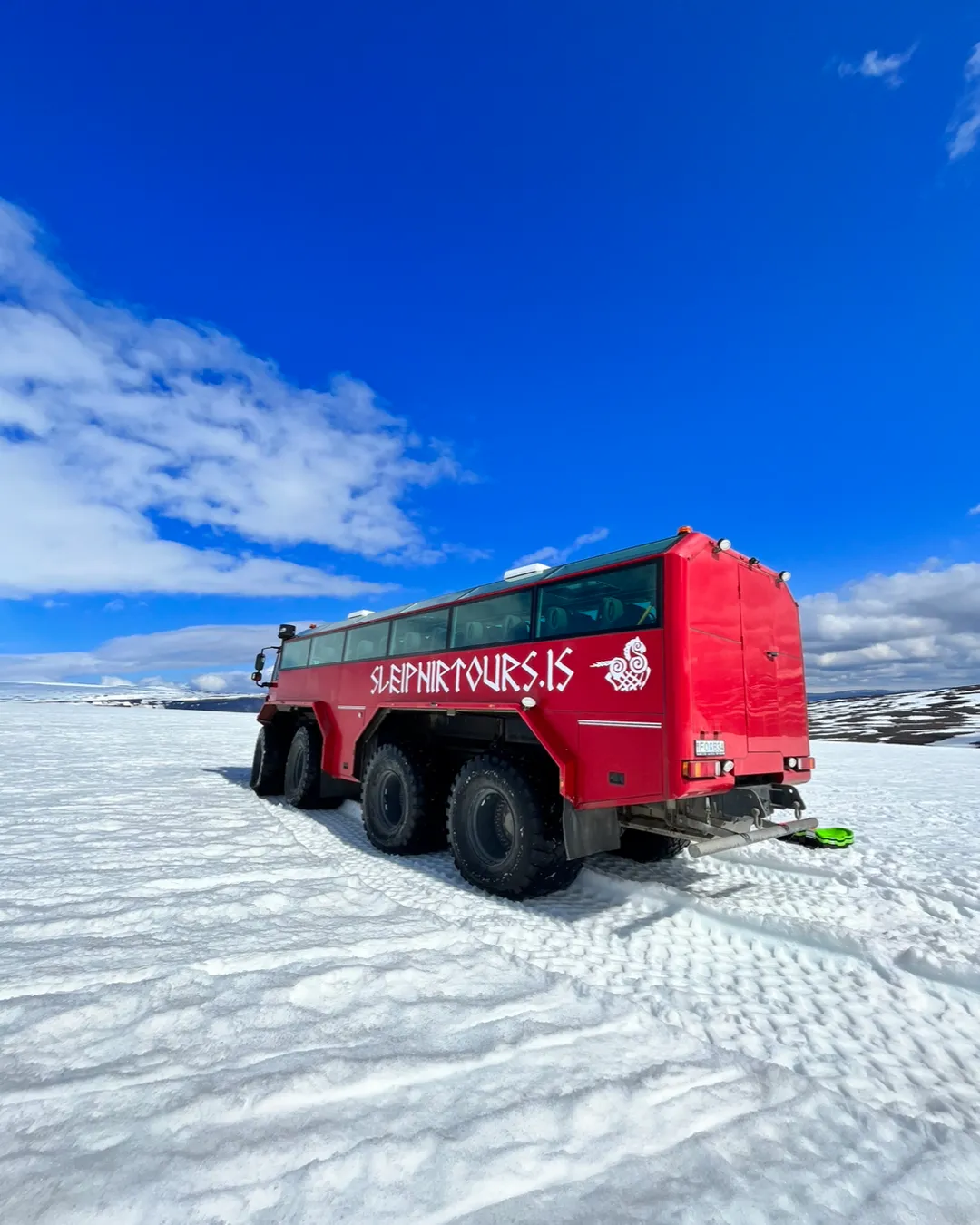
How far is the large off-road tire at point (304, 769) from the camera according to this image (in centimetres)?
917

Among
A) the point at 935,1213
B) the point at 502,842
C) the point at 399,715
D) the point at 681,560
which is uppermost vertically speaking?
the point at 681,560

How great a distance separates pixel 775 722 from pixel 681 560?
2.03 meters

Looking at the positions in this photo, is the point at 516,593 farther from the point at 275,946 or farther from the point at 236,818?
the point at 236,818

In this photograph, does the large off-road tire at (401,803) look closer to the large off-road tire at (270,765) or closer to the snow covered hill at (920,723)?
the large off-road tire at (270,765)

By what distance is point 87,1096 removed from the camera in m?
2.38

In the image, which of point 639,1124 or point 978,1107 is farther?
point 978,1107

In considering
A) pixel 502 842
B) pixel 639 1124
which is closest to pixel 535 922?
pixel 502 842

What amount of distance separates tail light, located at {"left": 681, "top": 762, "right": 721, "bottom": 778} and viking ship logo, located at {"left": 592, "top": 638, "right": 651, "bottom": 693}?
660 millimetres

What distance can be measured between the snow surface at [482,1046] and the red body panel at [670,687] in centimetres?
116

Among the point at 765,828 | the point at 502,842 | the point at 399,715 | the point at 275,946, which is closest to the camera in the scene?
the point at 275,946

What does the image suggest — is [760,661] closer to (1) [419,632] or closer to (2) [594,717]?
(2) [594,717]

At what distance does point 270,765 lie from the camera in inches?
407

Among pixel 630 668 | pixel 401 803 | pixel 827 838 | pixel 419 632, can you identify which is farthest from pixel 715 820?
pixel 419 632

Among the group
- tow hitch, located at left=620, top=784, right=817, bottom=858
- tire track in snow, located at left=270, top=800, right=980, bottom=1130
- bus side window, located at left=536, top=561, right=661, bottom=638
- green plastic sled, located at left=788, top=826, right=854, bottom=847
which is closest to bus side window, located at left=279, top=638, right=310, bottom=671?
tire track in snow, located at left=270, top=800, right=980, bottom=1130
